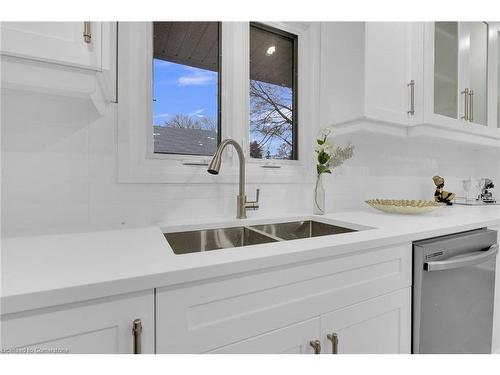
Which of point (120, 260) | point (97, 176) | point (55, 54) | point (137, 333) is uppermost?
point (55, 54)

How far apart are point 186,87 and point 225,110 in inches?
8.9

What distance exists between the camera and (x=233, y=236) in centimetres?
123

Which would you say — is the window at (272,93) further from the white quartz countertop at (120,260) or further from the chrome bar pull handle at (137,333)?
the chrome bar pull handle at (137,333)

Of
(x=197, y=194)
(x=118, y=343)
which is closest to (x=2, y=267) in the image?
(x=118, y=343)

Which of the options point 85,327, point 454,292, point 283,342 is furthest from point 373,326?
point 85,327

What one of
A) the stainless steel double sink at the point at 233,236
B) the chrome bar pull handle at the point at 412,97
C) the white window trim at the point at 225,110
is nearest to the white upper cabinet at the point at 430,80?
the chrome bar pull handle at the point at 412,97

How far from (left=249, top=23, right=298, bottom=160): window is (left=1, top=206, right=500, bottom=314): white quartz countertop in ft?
2.48

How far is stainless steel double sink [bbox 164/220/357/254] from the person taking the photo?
1.12 metres

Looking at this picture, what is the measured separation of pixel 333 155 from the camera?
62.2 inches

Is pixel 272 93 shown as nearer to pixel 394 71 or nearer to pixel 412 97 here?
pixel 394 71

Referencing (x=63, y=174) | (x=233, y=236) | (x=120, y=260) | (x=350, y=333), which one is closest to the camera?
(x=120, y=260)

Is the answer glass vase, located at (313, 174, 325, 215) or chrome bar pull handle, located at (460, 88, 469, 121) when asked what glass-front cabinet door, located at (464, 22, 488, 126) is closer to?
chrome bar pull handle, located at (460, 88, 469, 121)

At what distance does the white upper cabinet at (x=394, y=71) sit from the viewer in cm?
135
